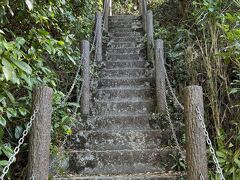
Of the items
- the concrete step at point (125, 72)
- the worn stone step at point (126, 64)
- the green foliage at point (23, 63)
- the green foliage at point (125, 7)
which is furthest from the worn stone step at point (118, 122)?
the green foliage at point (125, 7)

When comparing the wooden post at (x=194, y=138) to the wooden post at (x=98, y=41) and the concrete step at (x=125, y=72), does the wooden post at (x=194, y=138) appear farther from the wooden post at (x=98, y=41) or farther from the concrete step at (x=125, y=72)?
the wooden post at (x=98, y=41)

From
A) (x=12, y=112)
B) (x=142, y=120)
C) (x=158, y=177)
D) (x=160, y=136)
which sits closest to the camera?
(x=12, y=112)

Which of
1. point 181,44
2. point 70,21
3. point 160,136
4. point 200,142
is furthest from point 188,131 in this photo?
point 70,21

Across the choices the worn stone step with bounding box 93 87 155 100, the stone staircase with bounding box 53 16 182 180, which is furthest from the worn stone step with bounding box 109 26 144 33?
the worn stone step with bounding box 93 87 155 100

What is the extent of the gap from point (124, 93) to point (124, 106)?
0.37 meters

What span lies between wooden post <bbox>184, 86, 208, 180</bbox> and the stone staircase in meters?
0.50

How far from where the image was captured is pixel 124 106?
16.4 ft

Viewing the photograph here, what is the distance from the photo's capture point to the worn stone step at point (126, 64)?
6.20 m

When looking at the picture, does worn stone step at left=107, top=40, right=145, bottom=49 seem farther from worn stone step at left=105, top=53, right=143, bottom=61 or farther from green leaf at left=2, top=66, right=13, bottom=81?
green leaf at left=2, top=66, right=13, bottom=81

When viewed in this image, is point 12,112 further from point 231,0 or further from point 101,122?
point 231,0

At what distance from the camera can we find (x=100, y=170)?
3754mm

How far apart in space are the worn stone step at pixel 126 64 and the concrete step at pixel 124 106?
1339mm

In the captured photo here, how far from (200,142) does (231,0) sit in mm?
2705

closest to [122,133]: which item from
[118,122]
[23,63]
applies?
[118,122]
